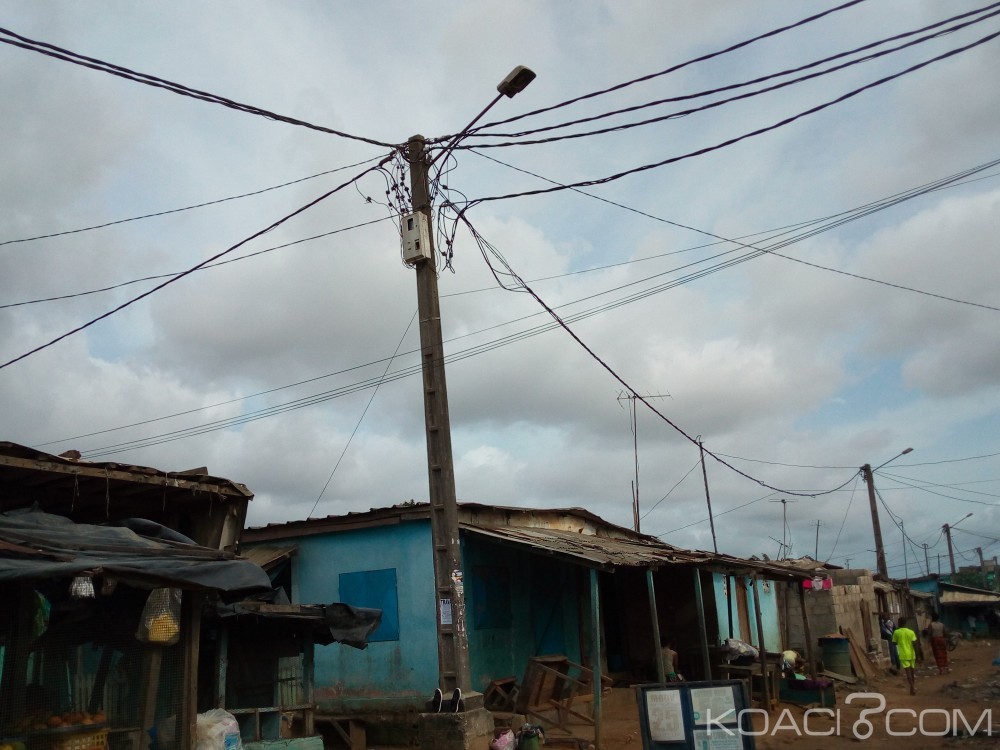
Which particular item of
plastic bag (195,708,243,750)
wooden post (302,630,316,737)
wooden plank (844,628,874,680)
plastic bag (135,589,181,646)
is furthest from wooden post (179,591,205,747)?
wooden plank (844,628,874,680)

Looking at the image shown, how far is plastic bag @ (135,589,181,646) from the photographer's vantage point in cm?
764

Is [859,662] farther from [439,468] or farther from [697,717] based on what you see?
[439,468]

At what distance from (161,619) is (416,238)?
559 cm

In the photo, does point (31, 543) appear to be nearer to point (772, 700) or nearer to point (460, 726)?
point (460, 726)

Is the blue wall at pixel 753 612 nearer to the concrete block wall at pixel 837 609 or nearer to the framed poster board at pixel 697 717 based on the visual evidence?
the concrete block wall at pixel 837 609

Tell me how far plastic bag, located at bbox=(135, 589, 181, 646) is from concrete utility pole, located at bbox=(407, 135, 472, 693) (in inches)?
123

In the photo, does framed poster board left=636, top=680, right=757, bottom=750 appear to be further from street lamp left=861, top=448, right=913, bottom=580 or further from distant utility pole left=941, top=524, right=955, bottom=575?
distant utility pole left=941, top=524, right=955, bottom=575

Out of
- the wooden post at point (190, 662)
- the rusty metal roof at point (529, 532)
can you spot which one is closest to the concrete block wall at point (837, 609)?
the rusty metal roof at point (529, 532)

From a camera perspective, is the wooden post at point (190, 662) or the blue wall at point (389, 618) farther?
the blue wall at point (389, 618)

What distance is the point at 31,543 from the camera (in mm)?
7680

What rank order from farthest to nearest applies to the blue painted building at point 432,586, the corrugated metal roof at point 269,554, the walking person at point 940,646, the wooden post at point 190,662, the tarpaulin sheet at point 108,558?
1. the walking person at point 940,646
2. the corrugated metal roof at point 269,554
3. the blue painted building at point 432,586
4. the wooden post at point 190,662
5. the tarpaulin sheet at point 108,558

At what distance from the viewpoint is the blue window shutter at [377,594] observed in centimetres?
1522

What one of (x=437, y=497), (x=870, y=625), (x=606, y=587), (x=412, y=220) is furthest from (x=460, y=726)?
(x=870, y=625)

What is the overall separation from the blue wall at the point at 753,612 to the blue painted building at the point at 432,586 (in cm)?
516
